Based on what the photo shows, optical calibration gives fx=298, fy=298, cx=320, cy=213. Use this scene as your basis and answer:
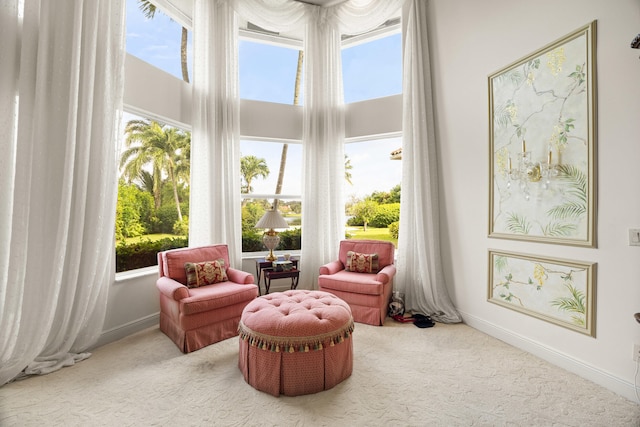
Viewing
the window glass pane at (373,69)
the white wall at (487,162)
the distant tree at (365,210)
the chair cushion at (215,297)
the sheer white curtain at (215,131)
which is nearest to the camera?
the white wall at (487,162)

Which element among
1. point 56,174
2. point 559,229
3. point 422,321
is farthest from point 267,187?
point 559,229

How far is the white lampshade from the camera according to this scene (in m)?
3.86

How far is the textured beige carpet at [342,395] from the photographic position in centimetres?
182

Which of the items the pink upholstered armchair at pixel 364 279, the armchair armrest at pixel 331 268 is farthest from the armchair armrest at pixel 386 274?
the armchair armrest at pixel 331 268

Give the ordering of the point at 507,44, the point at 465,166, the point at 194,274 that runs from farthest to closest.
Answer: the point at 465,166 < the point at 194,274 < the point at 507,44

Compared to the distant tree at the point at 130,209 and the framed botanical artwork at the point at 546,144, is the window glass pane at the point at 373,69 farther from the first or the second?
the distant tree at the point at 130,209

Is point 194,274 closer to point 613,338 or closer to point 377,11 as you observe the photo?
point 613,338

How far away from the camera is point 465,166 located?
3.33 meters

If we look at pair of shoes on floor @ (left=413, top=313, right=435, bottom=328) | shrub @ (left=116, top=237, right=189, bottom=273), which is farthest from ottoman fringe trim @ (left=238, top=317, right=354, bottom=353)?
shrub @ (left=116, top=237, right=189, bottom=273)

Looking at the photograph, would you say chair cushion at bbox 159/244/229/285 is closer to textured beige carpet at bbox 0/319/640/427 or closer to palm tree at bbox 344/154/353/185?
textured beige carpet at bbox 0/319/640/427

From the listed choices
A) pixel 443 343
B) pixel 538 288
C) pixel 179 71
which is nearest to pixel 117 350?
pixel 443 343

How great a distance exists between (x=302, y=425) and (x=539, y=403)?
1570 mm

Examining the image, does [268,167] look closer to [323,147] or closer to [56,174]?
[323,147]

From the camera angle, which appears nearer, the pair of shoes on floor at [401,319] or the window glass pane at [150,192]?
the window glass pane at [150,192]
